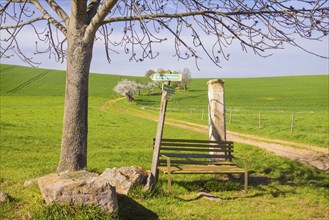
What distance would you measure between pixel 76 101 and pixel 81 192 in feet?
7.98

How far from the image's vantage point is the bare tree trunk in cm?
757

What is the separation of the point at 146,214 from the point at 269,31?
12.2ft

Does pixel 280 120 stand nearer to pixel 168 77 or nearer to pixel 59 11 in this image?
pixel 168 77

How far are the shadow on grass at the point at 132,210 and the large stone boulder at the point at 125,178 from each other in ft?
1.39

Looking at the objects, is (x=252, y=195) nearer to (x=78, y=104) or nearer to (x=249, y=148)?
(x=78, y=104)

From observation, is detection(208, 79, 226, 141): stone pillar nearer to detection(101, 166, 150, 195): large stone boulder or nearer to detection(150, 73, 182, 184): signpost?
detection(150, 73, 182, 184): signpost

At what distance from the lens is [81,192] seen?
562 cm

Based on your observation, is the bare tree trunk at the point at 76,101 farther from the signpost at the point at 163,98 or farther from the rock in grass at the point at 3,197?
the rock in grass at the point at 3,197

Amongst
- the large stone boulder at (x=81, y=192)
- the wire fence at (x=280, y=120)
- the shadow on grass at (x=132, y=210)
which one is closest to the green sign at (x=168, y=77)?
the shadow on grass at (x=132, y=210)

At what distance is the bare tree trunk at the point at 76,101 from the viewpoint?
24.8 feet

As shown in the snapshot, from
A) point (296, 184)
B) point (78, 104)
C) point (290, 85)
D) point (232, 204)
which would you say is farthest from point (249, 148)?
point (290, 85)

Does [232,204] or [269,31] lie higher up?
[269,31]

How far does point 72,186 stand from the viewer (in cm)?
561

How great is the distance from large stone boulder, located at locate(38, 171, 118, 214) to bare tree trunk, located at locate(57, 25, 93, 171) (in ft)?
6.36
